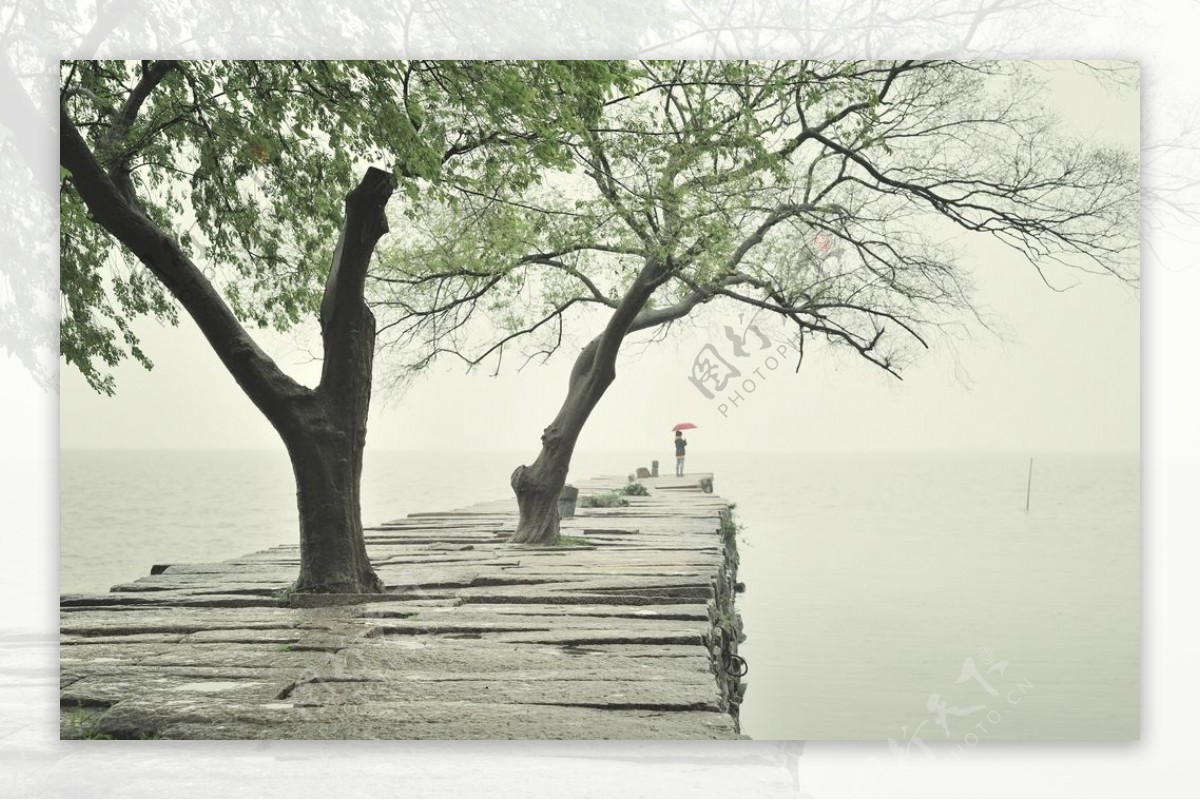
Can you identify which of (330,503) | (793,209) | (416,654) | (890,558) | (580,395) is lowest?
(416,654)

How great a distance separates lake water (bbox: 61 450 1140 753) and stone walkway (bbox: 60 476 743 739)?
437 millimetres

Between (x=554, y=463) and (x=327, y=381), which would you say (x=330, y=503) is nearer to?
→ (x=327, y=381)

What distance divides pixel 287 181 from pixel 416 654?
11.1ft

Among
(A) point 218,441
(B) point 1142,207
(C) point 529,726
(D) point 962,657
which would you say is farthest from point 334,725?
(B) point 1142,207

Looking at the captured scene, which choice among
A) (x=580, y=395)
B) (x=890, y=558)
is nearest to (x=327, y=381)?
(x=580, y=395)

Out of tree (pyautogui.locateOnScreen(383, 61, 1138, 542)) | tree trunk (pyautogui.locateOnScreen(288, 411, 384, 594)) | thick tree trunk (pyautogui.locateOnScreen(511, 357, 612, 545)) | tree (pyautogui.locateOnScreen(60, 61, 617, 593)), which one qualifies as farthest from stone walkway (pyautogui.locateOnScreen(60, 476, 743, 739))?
tree (pyautogui.locateOnScreen(383, 61, 1138, 542))

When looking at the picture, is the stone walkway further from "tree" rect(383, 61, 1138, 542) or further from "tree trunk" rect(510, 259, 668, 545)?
"tree" rect(383, 61, 1138, 542)

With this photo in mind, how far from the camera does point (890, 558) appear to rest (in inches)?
362

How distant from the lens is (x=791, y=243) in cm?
892

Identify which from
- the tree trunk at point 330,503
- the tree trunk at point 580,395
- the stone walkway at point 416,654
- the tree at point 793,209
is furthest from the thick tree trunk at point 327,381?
the tree trunk at point 580,395

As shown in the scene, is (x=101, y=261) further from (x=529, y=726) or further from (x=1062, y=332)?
(x=1062, y=332)

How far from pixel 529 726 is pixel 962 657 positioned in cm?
296

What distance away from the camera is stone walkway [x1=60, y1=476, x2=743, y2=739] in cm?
582

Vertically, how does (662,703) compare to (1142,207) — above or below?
below
